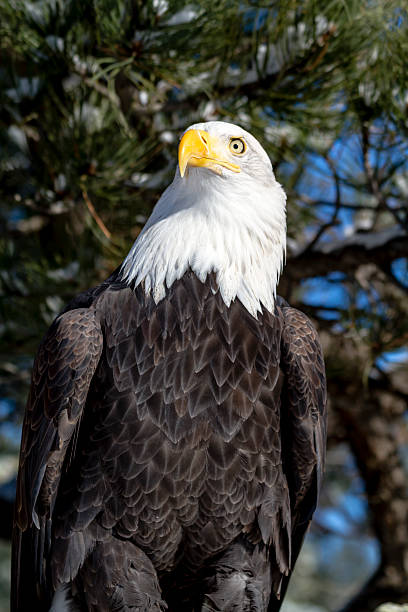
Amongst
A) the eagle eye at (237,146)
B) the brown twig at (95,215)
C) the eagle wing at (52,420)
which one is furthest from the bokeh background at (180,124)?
the eagle wing at (52,420)

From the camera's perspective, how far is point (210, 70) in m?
2.95

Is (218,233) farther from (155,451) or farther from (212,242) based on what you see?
(155,451)

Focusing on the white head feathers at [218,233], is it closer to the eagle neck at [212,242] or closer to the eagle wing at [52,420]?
the eagle neck at [212,242]

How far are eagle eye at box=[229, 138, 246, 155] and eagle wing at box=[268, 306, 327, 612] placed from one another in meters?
0.54

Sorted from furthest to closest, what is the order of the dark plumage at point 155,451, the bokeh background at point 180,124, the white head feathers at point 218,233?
the bokeh background at point 180,124
the white head feathers at point 218,233
the dark plumage at point 155,451

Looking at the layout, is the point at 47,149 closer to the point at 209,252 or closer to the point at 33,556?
the point at 209,252

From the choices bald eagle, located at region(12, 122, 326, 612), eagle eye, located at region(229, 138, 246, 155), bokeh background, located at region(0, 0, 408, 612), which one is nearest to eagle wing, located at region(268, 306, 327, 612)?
bald eagle, located at region(12, 122, 326, 612)

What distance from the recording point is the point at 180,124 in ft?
10.3

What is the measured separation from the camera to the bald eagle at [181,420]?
2.22 metres

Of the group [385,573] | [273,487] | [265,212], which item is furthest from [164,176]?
[385,573]

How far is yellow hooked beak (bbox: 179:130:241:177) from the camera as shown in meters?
2.29

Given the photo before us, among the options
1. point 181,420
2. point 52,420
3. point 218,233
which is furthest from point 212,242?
point 52,420

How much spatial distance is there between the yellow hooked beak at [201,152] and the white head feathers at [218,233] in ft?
0.04

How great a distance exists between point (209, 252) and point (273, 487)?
29.6 inches
